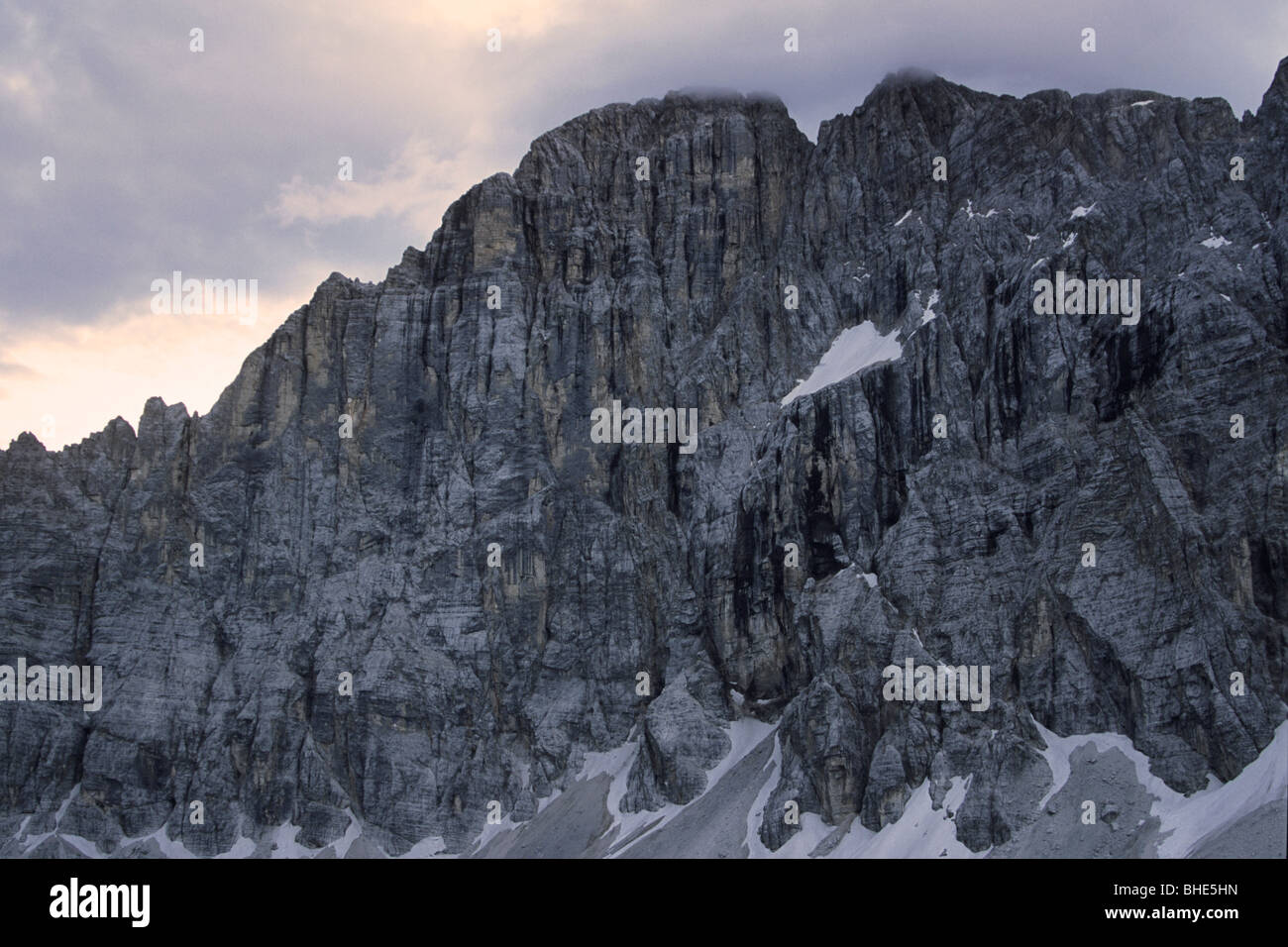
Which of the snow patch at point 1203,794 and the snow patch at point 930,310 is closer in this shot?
the snow patch at point 1203,794

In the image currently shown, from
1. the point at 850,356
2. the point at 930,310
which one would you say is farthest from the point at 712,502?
the point at 930,310

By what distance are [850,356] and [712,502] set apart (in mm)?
20394

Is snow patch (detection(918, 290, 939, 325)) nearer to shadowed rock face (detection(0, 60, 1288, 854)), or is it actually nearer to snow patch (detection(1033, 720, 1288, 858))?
shadowed rock face (detection(0, 60, 1288, 854))

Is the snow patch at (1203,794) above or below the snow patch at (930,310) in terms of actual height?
below

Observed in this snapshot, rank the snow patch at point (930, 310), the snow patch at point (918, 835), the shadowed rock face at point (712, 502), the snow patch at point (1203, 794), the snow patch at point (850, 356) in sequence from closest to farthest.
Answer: the snow patch at point (1203, 794) < the snow patch at point (918, 835) < the shadowed rock face at point (712, 502) < the snow patch at point (930, 310) < the snow patch at point (850, 356)

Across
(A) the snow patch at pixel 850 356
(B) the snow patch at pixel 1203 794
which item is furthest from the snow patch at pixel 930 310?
(B) the snow patch at pixel 1203 794

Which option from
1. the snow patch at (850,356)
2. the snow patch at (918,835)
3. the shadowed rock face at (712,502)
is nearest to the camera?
the snow patch at (918,835)

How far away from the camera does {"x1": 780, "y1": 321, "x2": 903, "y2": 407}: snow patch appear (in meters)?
122

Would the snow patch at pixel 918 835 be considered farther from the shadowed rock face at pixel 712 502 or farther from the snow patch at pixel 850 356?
the snow patch at pixel 850 356

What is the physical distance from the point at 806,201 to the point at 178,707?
80640mm

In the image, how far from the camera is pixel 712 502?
120188 mm

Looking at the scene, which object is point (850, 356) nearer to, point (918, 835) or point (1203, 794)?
point (918, 835)

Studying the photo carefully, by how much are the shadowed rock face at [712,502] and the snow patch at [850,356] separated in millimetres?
1791

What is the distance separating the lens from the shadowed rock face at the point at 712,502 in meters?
93.5
